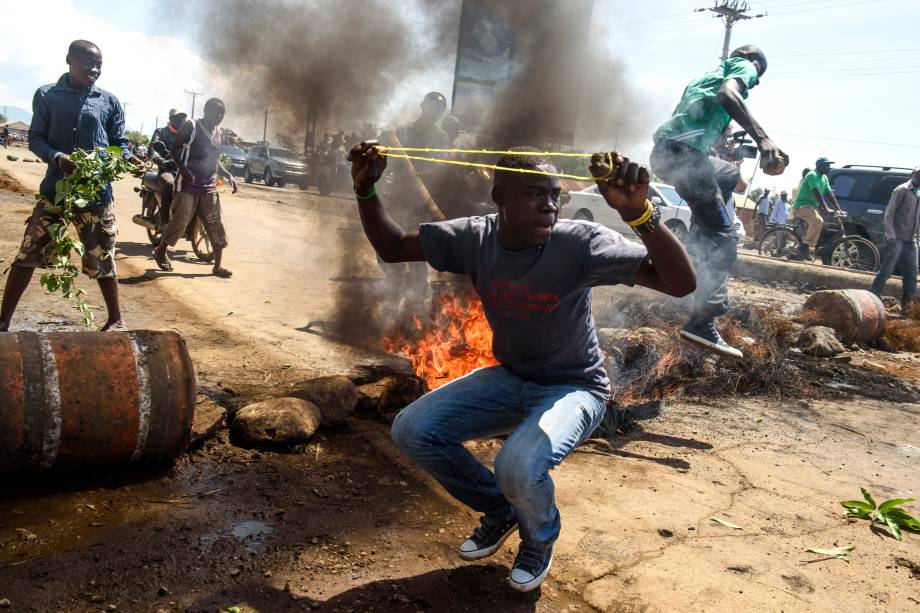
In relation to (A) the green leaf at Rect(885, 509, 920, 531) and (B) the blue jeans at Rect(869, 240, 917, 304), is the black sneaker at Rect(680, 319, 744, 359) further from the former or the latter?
(B) the blue jeans at Rect(869, 240, 917, 304)

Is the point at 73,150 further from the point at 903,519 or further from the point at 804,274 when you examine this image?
the point at 804,274

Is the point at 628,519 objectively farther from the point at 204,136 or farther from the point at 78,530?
the point at 204,136

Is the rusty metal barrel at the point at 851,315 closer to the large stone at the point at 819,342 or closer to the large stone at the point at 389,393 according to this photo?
the large stone at the point at 819,342

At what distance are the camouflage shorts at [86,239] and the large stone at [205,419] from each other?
164 centimetres

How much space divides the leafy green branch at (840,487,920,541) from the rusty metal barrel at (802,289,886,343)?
5179 mm

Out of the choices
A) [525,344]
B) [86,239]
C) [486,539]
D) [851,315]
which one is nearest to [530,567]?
[486,539]

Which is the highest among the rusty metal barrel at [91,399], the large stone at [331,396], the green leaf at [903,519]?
the rusty metal barrel at [91,399]

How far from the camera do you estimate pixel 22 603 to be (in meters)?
2.19

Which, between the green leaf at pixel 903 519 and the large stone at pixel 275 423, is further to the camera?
the large stone at pixel 275 423

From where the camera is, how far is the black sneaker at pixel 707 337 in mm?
4934

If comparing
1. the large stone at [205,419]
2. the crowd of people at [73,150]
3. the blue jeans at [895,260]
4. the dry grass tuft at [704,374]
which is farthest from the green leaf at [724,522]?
the blue jeans at [895,260]

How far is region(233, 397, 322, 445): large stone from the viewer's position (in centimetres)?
353

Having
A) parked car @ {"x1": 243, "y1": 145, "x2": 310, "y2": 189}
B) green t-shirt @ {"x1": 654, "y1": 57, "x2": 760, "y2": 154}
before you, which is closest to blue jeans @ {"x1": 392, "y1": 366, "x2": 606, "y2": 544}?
green t-shirt @ {"x1": 654, "y1": 57, "x2": 760, "y2": 154}

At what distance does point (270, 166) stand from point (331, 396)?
24.4m
